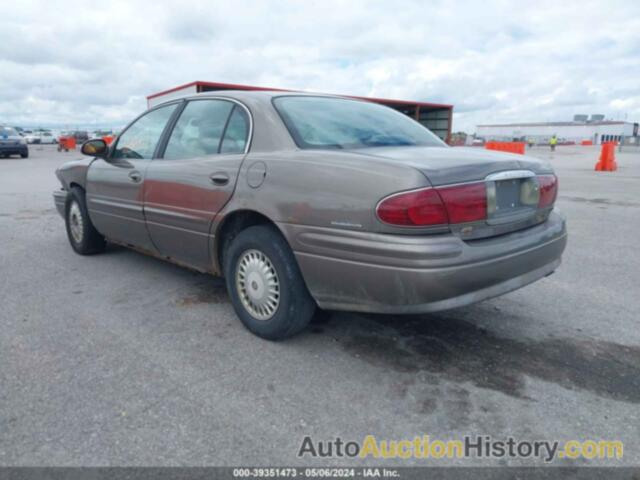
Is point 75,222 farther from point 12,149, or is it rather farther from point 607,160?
point 12,149

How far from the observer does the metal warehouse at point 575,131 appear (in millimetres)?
98375

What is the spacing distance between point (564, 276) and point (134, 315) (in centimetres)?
365

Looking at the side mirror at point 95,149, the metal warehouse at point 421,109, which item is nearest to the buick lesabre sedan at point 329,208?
the side mirror at point 95,149

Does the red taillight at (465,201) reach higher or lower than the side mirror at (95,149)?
lower

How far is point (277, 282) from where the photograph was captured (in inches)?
120

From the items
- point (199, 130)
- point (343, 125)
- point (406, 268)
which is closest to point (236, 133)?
point (199, 130)

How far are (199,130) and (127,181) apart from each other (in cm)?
90

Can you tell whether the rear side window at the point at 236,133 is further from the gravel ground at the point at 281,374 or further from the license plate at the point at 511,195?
the license plate at the point at 511,195

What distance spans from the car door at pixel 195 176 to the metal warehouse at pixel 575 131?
306ft

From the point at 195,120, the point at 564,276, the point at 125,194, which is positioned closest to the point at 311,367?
the point at 195,120

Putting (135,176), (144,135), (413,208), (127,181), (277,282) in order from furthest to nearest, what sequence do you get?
1. (144,135)
2. (127,181)
3. (135,176)
4. (277,282)
5. (413,208)

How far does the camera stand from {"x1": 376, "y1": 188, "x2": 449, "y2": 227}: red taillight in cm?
245

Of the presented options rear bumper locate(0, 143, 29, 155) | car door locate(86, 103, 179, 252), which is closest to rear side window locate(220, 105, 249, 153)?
car door locate(86, 103, 179, 252)

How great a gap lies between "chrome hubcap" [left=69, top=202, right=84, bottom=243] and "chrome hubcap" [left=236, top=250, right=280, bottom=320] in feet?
8.77
